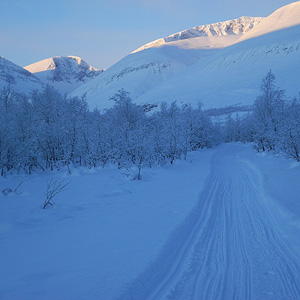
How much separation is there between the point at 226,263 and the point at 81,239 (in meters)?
3.36

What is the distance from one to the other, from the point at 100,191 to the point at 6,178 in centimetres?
774

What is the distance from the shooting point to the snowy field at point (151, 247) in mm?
3436

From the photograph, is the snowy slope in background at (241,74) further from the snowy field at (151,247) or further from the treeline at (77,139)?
the snowy field at (151,247)

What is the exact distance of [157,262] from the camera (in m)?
4.23

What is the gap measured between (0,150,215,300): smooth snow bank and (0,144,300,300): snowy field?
2cm

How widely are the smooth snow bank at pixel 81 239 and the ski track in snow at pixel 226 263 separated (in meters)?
0.42

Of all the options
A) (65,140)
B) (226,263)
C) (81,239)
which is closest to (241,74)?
(65,140)

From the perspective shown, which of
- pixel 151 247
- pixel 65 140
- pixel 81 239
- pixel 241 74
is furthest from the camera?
pixel 241 74

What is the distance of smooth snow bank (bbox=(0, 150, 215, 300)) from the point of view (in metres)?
3.37

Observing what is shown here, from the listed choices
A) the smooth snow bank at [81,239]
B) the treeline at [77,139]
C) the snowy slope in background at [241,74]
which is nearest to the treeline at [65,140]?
the treeline at [77,139]

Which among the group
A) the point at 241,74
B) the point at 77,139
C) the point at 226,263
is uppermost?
the point at 241,74

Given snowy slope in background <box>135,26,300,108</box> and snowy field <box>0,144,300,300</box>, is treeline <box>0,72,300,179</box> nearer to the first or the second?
snowy field <box>0,144,300,300</box>

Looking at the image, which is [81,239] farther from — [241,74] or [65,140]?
[241,74]

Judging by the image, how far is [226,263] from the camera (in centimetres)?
426
